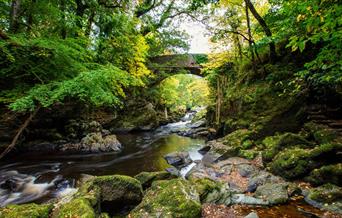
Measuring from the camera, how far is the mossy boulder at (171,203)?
12.9 ft

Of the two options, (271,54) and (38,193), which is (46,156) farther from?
(271,54)

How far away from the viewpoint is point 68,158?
10.2 m

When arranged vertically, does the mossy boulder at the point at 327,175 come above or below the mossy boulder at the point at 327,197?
above

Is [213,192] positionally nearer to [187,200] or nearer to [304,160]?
[187,200]

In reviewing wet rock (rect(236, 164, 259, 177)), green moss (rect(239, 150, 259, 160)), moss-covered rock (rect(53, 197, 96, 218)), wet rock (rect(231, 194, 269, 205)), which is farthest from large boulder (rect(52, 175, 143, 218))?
green moss (rect(239, 150, 259, 160))

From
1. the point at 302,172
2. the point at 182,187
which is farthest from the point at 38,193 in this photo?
the point at 302,172

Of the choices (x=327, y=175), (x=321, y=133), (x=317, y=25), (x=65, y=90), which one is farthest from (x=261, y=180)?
(x=65, y=90)

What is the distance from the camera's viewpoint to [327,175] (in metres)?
4.90

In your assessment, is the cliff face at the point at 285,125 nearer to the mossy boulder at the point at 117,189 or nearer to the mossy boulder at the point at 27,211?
the mossy boulder at the point at 117,189

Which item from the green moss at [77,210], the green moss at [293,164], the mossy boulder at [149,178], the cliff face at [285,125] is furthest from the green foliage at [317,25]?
the mossy boulder at [149,178]

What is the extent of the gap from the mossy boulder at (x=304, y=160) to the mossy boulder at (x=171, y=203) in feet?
8.37

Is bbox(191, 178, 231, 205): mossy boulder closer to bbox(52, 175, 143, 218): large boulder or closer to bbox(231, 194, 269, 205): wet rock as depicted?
bbox(231, 194, 269, 205): wet rock

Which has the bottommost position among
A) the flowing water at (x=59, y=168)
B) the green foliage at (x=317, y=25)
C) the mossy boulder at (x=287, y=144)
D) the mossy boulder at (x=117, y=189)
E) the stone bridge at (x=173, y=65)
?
the flowing water at (x=59, y=168)

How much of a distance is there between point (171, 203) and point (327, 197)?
9.70ft
